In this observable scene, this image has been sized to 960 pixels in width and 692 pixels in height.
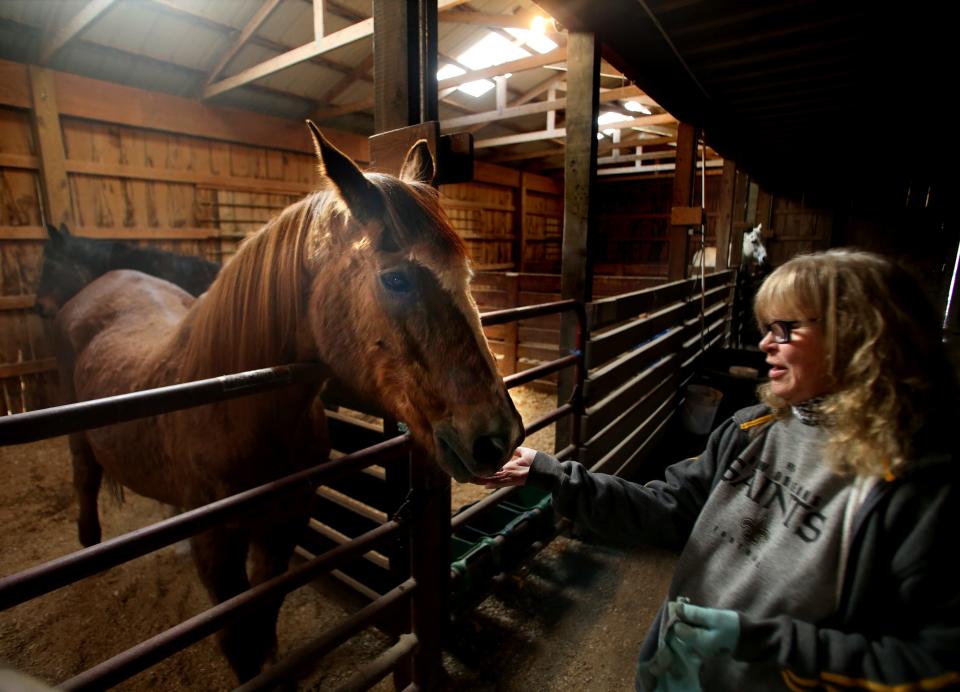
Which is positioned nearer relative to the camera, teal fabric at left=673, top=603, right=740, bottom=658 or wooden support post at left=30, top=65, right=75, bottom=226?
teal fabric at left=673, top=603, right=740, bottom=658

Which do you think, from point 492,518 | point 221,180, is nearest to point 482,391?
point 492,518

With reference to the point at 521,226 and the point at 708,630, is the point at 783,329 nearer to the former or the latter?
the point at 708,630

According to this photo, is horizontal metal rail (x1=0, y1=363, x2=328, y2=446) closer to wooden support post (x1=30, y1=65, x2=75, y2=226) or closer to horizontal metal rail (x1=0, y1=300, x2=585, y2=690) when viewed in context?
horizontal metal rail (x1=0, y1=300, x2=585, y2=690)

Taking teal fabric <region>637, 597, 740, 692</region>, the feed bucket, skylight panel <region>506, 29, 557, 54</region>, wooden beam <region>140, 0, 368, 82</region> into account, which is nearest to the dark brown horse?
wooden beam <region>140, 0, 368, 82</region>

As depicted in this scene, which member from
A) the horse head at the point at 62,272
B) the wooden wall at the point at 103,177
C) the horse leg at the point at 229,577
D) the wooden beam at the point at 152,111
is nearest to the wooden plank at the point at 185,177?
the wooden wall at the point at 103,177

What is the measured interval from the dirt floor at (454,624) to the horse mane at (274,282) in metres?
1.61

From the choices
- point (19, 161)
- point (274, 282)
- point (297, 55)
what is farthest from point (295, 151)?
point (274, 282)

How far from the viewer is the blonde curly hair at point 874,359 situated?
0.89 meters

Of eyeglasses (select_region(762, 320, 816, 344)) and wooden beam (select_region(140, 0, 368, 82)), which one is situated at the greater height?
wooden beam (select_region(140, 0, 368, 82))

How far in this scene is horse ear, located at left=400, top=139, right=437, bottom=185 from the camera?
145 cm

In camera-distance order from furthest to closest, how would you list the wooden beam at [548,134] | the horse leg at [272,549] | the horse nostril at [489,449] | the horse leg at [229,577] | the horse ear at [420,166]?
the wooden beam at [548,134] < the horse leg at [272,549] < the horse leg at [229,577] < the horse ear at [420,166] < the horse nostril at [489,449]

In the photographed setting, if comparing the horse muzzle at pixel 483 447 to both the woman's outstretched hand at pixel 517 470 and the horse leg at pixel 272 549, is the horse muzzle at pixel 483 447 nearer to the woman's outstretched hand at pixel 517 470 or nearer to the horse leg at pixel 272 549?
the woman's outstretched hand at pixel 517 470

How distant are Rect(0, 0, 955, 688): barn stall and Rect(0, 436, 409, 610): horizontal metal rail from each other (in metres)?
0.64

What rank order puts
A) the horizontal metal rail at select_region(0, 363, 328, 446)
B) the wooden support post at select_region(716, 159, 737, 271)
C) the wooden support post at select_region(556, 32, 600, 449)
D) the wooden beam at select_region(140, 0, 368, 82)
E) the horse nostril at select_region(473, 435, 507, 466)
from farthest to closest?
the wooden support post at select_region(716, 159, 737, 271) < the wooden beam at select_region(140, 0, 368, 82) < the wooden support post at select_region(556, 32, 600, 449) < the horse nostril at select_region(473, 435, 507, 466) < the horizontal metal rail at select_region(0, 363, 328, 446)
